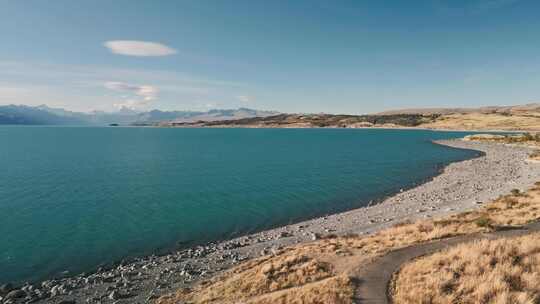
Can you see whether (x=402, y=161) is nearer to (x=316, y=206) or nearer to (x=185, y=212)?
(x=316, y=206)

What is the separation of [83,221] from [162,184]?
72.6ft

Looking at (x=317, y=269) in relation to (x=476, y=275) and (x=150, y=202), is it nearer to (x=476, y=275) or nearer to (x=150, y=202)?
(x=476, y=275)

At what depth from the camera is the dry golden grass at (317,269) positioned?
15758 mm

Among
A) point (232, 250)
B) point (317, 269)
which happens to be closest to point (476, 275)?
point (317, 269)

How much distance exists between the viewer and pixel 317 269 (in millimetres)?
19250

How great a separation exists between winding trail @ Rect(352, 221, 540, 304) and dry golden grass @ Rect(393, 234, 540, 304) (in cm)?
61

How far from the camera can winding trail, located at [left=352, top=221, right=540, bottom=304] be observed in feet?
47.9

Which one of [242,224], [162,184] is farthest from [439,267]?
[162,184]

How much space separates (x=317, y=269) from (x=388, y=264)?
431cm

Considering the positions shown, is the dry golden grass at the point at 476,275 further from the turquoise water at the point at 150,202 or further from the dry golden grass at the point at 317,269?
the turquoise water at the point at 150,202

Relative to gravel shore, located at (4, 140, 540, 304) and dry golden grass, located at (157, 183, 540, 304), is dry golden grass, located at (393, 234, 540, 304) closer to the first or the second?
dry golden grass, located at (157, 183, 540, 304)

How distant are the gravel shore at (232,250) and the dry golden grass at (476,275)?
44.9 ft

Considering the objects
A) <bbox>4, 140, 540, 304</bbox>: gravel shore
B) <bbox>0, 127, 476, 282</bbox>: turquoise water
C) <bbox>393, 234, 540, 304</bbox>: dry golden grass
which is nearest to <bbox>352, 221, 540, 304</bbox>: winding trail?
<bbox>393, 234, 540, 304</bbox>: dry golden grass

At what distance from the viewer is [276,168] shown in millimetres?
78688
